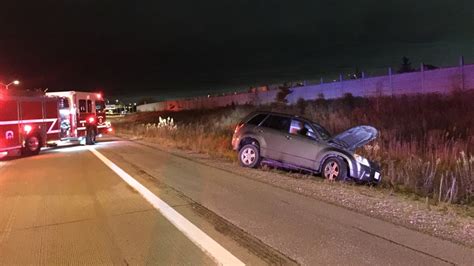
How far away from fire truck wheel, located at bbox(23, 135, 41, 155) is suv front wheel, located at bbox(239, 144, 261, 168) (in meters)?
12.9

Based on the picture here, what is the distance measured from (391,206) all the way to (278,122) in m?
6.40

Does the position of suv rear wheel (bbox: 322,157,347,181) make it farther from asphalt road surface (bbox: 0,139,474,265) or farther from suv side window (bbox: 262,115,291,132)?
asphalt road surface (bbox: 0,139,474,265)

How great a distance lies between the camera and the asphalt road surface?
6434 millimetres

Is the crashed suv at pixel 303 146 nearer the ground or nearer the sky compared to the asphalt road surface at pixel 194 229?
nearer the sky

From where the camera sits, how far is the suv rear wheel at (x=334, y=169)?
13.6 metres

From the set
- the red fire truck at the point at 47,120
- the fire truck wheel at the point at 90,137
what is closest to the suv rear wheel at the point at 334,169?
the red fire truck at the point at 47,120

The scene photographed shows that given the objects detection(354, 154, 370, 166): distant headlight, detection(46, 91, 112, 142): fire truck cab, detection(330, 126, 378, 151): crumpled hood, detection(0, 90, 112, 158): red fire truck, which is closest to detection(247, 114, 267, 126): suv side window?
detection(330, 126, 378, 151): crumpled hood

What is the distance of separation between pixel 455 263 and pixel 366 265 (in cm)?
99

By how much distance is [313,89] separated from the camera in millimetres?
49438

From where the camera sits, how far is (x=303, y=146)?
14484 millimetres

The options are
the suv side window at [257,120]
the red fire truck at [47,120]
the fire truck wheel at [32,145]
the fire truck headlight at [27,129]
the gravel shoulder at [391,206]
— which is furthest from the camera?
the fire truck wheel at [32,145]

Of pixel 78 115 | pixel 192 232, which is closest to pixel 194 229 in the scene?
pixel 192 232

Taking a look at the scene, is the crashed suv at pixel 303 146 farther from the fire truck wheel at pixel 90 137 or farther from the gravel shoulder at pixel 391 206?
the fire truck wheel at pixel 90 137

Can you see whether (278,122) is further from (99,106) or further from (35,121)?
(99,106)
